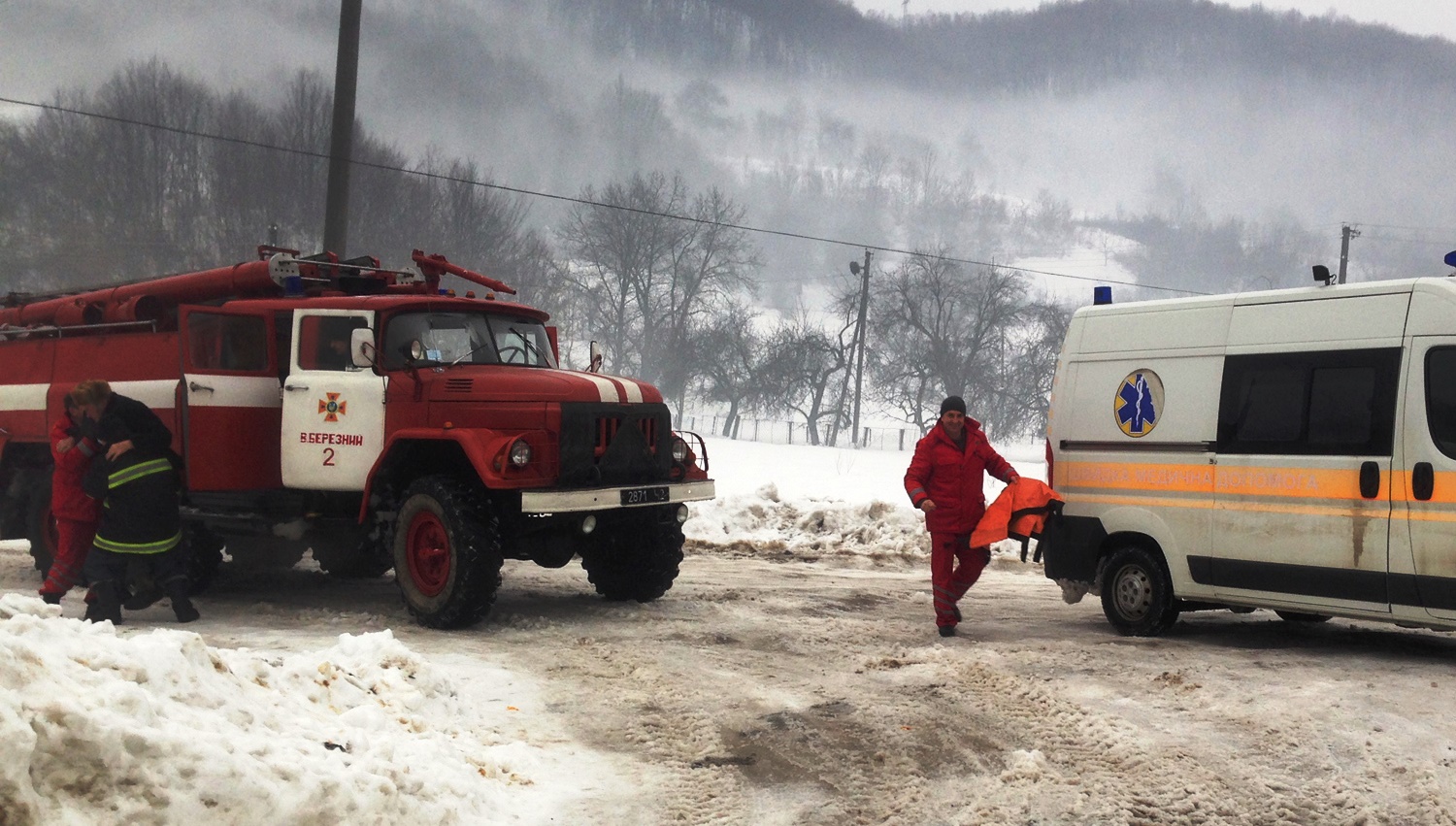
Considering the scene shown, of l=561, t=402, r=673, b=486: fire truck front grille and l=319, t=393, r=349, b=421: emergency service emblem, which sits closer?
l=561, t=402, r=673, b=486: fire truck front grille

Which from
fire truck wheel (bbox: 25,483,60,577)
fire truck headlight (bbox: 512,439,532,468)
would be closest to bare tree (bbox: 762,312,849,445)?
fire truck wheel (bbox: 25,483,60,577)

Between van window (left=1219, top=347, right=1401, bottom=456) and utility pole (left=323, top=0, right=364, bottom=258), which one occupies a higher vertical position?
utility pole (left=323, top=0, right=364, bottom=258)

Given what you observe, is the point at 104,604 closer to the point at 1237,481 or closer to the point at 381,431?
the point at 381,431

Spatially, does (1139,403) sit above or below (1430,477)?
above

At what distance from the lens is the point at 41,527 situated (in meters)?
11.2

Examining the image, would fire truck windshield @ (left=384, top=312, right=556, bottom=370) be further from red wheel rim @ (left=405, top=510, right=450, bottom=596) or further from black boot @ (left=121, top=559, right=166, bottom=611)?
black boot @ (left=121, top=559, right=166, bottom=611)

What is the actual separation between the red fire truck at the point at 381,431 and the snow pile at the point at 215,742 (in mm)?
3132

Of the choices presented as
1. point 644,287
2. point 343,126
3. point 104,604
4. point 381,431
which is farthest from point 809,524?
point 644,287

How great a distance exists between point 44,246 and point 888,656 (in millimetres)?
47998

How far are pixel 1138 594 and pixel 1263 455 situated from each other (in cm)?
139

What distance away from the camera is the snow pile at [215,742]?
12.0ft

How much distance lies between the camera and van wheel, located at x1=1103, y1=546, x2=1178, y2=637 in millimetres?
9000

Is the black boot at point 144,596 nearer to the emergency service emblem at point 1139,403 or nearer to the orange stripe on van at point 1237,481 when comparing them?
the orange stripe on van at point 1237,481

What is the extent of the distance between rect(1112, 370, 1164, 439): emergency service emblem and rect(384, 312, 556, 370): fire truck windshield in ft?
14.9
